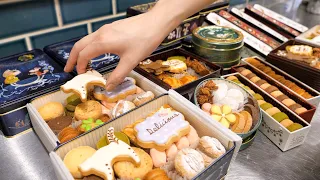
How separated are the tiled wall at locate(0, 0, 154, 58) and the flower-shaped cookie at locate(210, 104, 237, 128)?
652 millimetres

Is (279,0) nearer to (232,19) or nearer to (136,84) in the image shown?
(232,19)

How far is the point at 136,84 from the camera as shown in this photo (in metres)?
0.90

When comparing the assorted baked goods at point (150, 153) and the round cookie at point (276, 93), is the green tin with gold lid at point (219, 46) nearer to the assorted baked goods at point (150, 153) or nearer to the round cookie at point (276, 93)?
the round cookie at point (276, 93)

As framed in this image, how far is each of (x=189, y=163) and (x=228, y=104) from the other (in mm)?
293

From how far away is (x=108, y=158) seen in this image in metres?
0.58

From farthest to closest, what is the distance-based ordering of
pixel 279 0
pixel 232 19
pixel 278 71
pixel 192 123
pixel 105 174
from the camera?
pixel 279 0
pixel 232 19
pixel 278 71
pixel 192 123
pixel 105 174

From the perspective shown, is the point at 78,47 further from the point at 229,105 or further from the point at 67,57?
the point at 229,105

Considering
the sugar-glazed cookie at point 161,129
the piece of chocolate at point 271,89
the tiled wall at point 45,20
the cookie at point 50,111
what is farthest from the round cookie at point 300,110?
the tiled wall at point 45,20

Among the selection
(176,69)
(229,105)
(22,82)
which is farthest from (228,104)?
(22,82)

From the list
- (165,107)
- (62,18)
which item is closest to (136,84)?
(165,107)

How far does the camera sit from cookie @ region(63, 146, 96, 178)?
59 centimetres

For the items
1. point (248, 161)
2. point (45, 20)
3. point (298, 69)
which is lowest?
point (248, 161)

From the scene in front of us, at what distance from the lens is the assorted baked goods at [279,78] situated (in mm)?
922

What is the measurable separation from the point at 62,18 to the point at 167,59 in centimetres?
43
